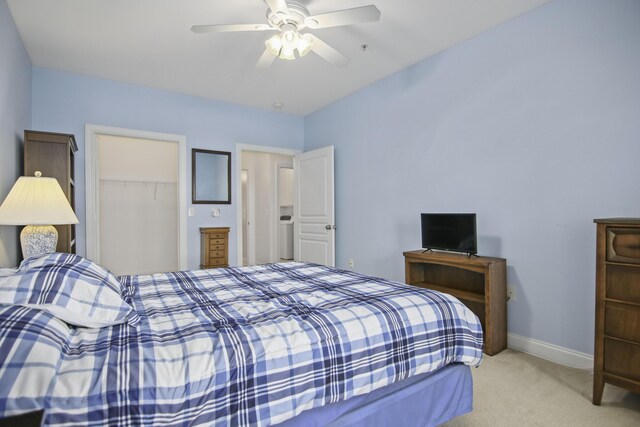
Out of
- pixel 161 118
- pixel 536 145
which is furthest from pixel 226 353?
pixel 161 118

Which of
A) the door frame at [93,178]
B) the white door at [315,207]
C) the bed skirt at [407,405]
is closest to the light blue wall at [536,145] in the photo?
the white door at [315,207]

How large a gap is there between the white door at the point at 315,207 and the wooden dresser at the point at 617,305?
113 inches

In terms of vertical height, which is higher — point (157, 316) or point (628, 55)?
point (628, 55)

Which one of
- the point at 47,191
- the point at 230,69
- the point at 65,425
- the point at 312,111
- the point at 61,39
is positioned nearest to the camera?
the point at 65,425

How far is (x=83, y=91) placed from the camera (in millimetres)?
3539

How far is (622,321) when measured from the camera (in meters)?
1.72

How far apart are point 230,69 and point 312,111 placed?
1666 millimetres

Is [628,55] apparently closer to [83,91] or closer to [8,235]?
[8,235]

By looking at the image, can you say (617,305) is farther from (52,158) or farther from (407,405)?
(52,158)

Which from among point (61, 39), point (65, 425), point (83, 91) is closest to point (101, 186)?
point (83, 91)

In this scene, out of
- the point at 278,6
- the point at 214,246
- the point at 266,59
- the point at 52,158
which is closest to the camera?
the point at 278,6

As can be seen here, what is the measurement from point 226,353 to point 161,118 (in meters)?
3.69

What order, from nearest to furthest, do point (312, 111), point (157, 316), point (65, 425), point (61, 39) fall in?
point (65, 425) < point (157, 316) < point (61, 39) < point (312, 111)

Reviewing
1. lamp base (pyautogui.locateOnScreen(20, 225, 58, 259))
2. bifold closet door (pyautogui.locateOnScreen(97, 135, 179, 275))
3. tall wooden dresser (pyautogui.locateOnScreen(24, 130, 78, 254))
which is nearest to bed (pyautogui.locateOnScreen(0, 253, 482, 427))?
lamp base (pyautogui.locateOnScreen(20, 225, 58, 259))
